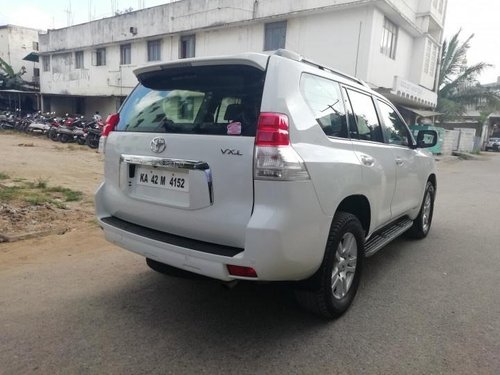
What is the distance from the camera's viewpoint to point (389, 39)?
54.3 feet

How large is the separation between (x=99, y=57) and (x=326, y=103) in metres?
24.9

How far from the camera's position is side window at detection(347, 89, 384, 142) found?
10.9 ft

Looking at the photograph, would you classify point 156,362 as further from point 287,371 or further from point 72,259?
point 72,259

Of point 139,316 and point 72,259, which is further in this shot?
point 72,259

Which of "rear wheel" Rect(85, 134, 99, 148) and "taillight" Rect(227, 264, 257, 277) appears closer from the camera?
"taillight" Rect(227, 264, 257, 277)

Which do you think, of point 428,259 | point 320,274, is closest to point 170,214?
point 320,274

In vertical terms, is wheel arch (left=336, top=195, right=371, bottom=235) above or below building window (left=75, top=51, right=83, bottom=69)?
below

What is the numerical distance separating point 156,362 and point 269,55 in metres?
2.04

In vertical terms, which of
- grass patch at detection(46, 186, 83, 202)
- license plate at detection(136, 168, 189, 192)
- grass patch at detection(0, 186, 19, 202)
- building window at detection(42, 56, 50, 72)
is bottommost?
grass patch at detection(46, 186, 83, 202)

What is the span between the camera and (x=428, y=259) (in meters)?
4.39

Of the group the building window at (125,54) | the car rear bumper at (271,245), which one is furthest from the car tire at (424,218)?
the building window at (125,54)

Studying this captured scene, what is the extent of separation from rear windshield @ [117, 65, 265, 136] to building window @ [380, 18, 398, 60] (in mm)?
14898

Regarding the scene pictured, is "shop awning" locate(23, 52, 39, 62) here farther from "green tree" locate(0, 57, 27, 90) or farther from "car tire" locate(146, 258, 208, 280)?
"car tire" locate(146, 258, 208, 280)

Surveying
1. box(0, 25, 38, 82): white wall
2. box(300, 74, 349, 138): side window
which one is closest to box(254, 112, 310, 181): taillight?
box(300, 74, 349, 138): side window
